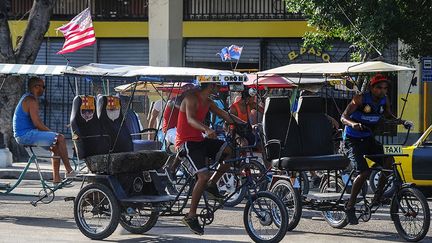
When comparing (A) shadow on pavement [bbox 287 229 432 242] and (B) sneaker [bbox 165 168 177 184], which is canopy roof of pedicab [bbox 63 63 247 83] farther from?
(B) sneaker [bbox 165 168 177 184]

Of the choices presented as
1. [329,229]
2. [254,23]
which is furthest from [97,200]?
[254,23]

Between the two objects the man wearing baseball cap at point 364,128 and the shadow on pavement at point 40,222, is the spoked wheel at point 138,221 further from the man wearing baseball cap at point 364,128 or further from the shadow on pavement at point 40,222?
the man wearing baseball cap at point 364,128

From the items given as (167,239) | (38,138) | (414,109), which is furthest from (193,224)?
(414,109)

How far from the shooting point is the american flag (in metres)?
16.8

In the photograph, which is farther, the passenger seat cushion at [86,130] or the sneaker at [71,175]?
the sneaker at [71,175]

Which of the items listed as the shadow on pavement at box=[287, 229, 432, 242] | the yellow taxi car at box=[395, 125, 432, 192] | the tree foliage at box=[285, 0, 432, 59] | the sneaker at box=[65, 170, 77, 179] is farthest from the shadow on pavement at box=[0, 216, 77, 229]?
the tree foliage at box=[285, 0, 432, 59]

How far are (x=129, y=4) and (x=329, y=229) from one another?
18.1m

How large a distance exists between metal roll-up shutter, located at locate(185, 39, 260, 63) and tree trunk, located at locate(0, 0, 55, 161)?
7.33m

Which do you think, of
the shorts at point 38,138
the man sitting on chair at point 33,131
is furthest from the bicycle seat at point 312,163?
the shorts at point 38,138

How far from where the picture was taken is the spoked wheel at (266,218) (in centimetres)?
925

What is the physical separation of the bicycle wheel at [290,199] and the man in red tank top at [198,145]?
87 cm

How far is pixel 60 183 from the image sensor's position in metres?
11.6

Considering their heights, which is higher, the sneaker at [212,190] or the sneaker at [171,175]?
the sneaker at [212,190]

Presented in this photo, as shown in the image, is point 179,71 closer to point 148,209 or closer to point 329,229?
point 148,209
